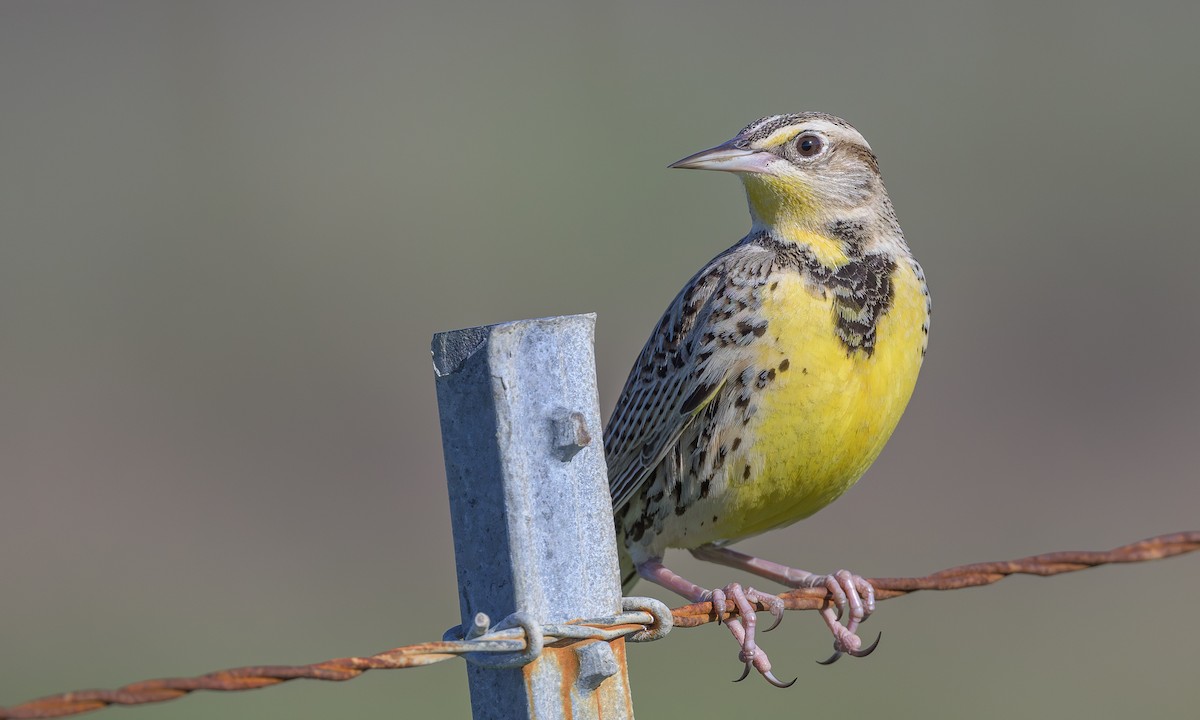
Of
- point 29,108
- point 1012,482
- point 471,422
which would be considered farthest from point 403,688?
point 29,108

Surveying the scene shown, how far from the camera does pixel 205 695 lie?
10133 mm

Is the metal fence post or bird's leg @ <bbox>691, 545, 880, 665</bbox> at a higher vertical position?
the metal fence post

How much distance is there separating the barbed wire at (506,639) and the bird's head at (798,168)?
62.7 inches

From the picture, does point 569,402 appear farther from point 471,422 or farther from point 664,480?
point 664,480

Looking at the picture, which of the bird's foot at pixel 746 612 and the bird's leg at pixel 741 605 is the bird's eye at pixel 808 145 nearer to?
the bird's leg at pixel 741 605

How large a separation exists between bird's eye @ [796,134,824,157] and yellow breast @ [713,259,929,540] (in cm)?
49

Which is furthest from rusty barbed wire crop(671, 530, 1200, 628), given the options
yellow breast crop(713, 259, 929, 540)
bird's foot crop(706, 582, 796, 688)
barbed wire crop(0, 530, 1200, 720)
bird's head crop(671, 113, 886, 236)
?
bird's head crop(671, 113, 886, 236)

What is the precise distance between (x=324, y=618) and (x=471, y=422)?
376 inches

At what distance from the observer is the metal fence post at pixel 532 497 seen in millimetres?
2604

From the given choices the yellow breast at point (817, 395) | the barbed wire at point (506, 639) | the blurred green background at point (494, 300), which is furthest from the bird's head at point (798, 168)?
the blurred green background at point (494, 300)

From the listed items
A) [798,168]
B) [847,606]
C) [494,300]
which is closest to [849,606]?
[847,606]

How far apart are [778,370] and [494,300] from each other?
11.8m

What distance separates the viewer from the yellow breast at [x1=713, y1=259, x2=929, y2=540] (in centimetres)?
418

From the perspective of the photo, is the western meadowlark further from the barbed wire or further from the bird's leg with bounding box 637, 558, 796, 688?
the barbed wire
